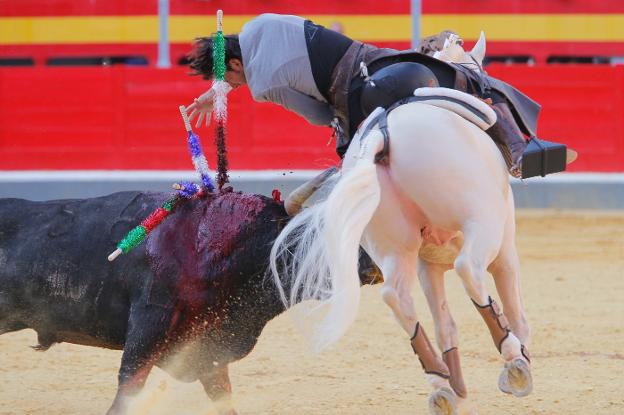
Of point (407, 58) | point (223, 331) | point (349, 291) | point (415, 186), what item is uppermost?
point (407, 58)

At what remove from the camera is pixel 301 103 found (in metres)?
3.72

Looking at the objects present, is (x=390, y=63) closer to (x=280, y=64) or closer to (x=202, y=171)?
(x=280, y=64)

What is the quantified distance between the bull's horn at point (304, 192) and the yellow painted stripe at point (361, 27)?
23.0ft

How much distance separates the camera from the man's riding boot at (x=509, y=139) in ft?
11.2

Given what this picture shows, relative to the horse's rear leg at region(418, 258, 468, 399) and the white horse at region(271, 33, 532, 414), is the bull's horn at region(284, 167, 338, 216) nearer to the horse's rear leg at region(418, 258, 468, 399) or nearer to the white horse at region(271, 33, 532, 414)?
the white horse at region(271, 33, 532, 414)

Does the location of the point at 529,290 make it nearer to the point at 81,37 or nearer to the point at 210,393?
the point at 210,393

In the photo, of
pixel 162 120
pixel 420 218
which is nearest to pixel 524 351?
pixel 420 218

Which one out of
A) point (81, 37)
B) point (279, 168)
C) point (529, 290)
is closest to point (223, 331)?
point (529, 290)

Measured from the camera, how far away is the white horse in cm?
326

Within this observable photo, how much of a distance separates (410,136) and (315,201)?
523 millimetres

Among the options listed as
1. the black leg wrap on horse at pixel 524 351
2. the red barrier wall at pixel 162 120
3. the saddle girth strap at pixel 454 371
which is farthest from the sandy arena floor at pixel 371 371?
the red barrier wall at pixel 162 120

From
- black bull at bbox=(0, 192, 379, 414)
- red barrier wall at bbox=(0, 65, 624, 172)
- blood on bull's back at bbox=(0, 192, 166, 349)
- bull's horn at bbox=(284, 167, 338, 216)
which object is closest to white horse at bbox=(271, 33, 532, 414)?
bull's horn at bbox=(284, 167, 338, 216)

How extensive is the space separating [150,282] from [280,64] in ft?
2.58

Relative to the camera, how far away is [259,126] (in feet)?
30.7
